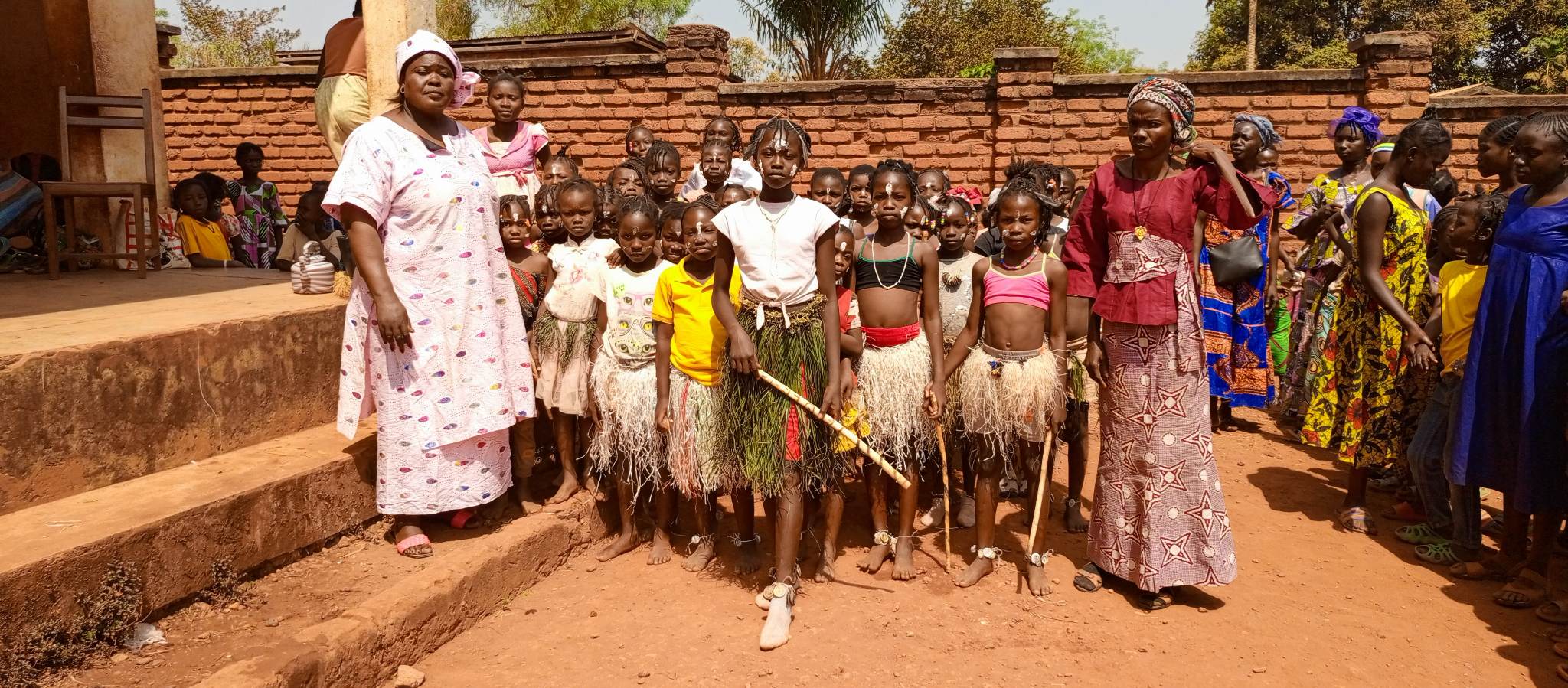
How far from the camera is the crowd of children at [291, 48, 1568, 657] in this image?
12.8 ft

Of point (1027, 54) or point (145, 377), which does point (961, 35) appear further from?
point (145, 377)

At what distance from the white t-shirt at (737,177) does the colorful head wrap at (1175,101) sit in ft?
8.26

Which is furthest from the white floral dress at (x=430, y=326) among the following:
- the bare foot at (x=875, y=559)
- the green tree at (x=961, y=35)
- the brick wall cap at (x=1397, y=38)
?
the green tree at (x=961, y=35)

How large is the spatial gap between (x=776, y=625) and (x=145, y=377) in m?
2.62

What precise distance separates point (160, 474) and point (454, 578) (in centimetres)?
122

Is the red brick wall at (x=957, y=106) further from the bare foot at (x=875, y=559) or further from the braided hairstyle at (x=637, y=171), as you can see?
the bare foot at (x=875, y=559)

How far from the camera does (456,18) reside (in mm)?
29797

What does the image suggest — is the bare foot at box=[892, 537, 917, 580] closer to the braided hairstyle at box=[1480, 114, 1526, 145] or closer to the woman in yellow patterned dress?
the woman in yellow patterned dress

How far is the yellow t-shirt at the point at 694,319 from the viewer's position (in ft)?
13.5

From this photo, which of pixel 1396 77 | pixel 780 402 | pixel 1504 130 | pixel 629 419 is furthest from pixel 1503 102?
pixel 629 419

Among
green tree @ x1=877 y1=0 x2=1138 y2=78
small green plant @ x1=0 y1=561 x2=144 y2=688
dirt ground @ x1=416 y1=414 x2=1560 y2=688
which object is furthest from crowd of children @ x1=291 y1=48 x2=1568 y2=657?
green tree @ x1=877 y1=0 x2=1138 y2=78

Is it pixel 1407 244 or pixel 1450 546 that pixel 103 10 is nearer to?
pixel 1407 244

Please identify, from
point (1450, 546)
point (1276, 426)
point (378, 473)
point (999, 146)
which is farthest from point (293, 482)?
point (999, 146)

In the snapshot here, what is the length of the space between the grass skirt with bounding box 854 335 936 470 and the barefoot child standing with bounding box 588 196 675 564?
940mm
